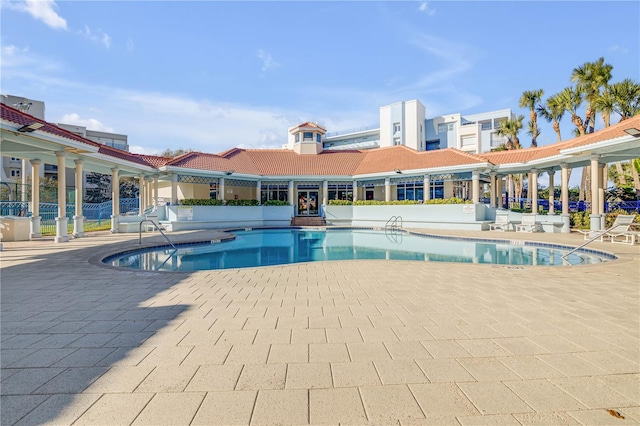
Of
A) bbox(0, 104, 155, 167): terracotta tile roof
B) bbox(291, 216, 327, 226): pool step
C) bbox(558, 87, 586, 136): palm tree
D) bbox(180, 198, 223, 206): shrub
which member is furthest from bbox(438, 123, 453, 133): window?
bbox(0, 104, 155, 167): terracotta tile roof

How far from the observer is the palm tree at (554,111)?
78.5ft

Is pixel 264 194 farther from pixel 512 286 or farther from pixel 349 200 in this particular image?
pixel 512 286

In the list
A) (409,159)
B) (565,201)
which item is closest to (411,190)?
(409,159)

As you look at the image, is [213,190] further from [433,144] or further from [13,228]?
[433,144]

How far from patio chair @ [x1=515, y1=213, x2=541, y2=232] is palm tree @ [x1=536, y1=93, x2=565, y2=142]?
11393mm

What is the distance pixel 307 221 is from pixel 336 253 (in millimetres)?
11638

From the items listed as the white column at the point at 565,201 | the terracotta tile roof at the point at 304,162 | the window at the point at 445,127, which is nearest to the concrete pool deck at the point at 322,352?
the white column at the point at 565,201

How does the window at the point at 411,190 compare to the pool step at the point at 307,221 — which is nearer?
the pool step at the point at 307,221

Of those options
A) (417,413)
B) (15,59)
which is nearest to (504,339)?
(417,413)

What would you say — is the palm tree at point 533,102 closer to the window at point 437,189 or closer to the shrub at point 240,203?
the window at point 437,189

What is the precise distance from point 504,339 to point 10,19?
13.6 metres

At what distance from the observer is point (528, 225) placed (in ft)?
57.7

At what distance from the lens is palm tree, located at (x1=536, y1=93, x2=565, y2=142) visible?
942 inches

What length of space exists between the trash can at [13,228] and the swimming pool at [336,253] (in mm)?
6757
